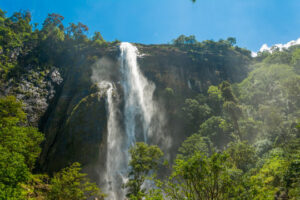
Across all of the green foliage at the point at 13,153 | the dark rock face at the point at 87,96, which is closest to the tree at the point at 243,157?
the dark rock face at the point at 87,96

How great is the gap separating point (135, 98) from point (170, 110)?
737 cm

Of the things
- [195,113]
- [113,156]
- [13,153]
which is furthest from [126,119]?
[13,153]

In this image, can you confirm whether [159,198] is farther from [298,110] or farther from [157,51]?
[157,51]

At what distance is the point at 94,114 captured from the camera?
101 ft

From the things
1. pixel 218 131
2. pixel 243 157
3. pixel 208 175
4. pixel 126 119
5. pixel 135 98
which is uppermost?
pixel 135 98

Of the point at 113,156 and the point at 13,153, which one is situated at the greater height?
the point at 113,156

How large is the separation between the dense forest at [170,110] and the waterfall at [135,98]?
202 centimetres

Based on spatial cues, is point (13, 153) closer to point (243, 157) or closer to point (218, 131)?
point (243, 157)

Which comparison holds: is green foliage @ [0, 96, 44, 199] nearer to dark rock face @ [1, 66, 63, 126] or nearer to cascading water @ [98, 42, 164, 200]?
dark rock face @ [1, 66, 63, 126]

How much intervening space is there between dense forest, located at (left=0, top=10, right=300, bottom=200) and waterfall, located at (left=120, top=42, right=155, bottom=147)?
6.63ft

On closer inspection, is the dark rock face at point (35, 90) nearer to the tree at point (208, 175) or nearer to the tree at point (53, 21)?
the tree at point (53, 21)

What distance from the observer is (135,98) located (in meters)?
37.0

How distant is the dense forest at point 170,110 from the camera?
55.2 feet

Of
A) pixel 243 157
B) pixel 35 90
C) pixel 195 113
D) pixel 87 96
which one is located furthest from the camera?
pixel 195 113
